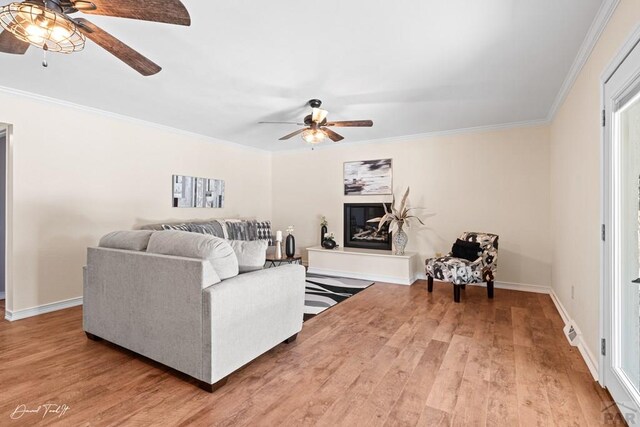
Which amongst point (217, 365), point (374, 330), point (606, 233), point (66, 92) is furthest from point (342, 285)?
point (66, 92)

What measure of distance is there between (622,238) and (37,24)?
11.1 feet

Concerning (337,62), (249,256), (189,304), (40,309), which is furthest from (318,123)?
(40,309)

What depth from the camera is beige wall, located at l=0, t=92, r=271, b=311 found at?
329 centimetres

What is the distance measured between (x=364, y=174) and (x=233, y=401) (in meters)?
4.38

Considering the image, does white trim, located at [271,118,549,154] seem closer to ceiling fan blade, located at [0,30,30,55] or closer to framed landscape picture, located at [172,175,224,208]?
framed landscape picture, located at [172,175,224,208]

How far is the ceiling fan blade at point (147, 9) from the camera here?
4.74 ft

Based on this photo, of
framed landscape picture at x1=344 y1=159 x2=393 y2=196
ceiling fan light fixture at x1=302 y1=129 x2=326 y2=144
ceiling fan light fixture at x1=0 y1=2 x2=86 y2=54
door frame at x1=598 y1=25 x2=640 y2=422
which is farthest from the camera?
framed landscape picture at x1=344 y1=159 x2=393 y2=196

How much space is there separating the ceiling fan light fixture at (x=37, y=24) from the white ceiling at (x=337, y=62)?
0.59 metres

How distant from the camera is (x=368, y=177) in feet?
18.2

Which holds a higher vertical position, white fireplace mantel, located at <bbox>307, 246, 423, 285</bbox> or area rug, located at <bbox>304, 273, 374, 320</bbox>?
white fireplace mantel, located at <bbox>307, 246, 423, 285</bbox>

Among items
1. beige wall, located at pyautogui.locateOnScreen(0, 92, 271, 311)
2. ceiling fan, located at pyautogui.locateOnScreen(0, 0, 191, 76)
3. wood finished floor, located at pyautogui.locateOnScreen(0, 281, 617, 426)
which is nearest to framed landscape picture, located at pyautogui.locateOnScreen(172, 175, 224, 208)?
beige wall, located at pyautogui.locateOnScreen(0, 92, 271, 311)

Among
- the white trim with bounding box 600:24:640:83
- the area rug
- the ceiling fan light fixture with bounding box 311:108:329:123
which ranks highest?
the ceiling fan light fixture with bounding box 311:108:329:123

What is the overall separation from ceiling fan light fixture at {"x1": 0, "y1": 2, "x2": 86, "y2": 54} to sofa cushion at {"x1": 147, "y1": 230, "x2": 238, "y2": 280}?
128 cm

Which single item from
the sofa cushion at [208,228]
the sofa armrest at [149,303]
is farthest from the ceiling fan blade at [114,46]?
the sofa cushion at [208,228]
